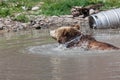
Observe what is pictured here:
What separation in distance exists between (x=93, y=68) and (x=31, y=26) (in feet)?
36.2

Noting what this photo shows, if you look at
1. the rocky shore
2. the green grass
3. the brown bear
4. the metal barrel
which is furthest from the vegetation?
the brown bear

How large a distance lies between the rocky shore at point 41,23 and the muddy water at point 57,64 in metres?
7.30

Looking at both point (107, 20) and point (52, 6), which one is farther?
point (52, 6)

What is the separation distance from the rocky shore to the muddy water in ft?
23.9

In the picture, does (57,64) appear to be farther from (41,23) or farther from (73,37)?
(41,23)

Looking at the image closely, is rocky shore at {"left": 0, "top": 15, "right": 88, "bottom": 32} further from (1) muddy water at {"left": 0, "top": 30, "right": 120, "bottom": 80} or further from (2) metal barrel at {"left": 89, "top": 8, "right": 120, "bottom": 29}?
(1) muddy water at {"left": 0, "top": 30, "right": 120, "bottom": 80}

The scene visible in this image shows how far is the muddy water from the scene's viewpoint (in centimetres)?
703

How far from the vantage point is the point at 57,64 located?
26.9 ft

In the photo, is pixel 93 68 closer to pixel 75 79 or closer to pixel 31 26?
pixel 75 79

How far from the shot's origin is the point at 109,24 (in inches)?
643

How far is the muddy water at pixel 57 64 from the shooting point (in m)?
7.03

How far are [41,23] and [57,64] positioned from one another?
10.3 meters

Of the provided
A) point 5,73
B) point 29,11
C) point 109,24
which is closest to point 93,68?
point 5,73

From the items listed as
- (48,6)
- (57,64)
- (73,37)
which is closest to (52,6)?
(48,6)
